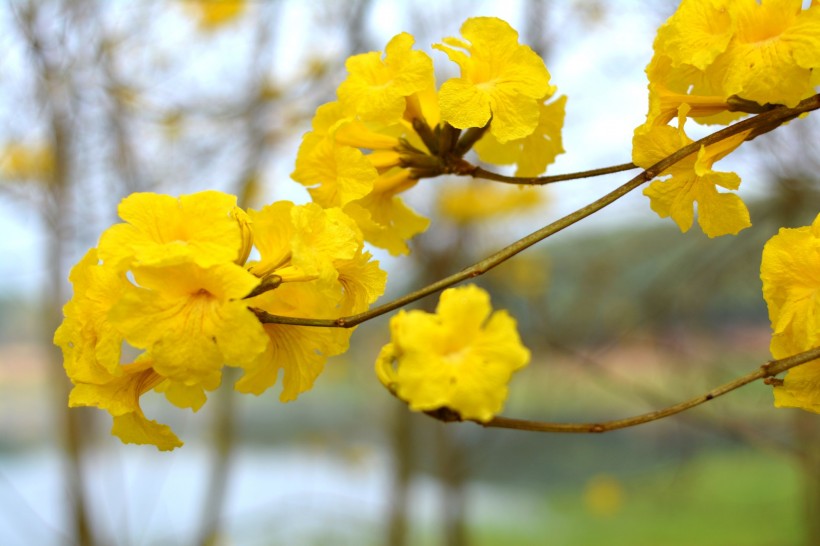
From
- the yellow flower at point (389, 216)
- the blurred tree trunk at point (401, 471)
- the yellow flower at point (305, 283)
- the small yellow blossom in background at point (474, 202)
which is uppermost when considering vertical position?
the small yellow blossom in background at point (474, 202)

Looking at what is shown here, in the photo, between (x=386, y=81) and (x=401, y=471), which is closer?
(x=386, y=81)

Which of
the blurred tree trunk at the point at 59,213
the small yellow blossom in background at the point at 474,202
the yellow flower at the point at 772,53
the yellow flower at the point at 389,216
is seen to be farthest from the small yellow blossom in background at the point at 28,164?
the yellow flower at the point at 772,53

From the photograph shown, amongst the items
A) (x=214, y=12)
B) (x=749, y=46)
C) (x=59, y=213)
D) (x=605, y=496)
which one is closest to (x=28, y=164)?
(x=214, y=12)

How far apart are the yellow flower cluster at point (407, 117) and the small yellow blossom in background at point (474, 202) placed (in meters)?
1.72

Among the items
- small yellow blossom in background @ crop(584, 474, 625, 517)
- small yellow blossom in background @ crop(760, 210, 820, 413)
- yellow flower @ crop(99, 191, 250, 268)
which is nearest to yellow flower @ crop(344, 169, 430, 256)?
yellow flower @ crop(99, 191, 250, 268)

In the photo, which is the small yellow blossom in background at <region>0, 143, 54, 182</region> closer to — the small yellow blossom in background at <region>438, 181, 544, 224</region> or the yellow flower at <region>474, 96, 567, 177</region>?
the small yellow blossom in background at <region>438, 181, 544, 224</region>

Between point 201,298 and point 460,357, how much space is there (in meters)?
0.14

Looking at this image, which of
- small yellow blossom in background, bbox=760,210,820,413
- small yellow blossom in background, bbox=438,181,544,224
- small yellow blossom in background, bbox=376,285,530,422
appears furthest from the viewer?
small yellow blossom in background, bbox=438,181,544,224

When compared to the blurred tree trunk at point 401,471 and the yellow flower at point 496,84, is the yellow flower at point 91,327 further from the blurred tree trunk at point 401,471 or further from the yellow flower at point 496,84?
the blurred tree trunk at point 401,471

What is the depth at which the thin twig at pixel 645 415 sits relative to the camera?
344 millimetres

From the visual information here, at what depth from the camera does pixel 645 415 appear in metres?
0.37

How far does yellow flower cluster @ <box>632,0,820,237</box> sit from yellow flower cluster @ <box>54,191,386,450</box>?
0.18 meters

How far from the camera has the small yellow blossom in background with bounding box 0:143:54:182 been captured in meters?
2.13

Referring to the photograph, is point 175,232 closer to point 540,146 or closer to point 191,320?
point 191,320
